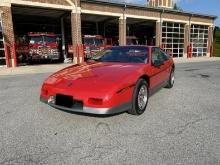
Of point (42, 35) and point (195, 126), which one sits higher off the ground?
point (42, 35)

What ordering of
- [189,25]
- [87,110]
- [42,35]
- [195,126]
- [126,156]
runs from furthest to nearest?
[189,25] < [42,35] < [195,126] < [87,110] < [126,156]

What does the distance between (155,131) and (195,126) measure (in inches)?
31.1

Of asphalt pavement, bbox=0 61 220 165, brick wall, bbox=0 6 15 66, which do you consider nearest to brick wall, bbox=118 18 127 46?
brick wall, bbox=0 6 15 66

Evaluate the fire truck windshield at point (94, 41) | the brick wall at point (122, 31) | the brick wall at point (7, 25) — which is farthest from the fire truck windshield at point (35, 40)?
the brick wall at point (122, 31)

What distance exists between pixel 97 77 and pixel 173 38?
25.5 meters

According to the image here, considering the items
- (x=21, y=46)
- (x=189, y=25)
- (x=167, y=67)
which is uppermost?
(x=189, y=25)

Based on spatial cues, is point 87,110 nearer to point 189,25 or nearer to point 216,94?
point 216,94

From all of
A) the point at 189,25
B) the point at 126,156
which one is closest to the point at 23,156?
the point at 126,156

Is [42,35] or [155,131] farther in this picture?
[42,35]

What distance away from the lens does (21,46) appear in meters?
19.0

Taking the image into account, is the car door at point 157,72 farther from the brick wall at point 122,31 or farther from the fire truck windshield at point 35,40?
the brick wall at point 122,31

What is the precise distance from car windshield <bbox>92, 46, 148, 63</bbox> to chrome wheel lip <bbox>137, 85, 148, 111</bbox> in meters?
0.77

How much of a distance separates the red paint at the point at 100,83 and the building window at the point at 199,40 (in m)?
27.1

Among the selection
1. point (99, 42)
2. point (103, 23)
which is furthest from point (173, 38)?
point (99, 42)
